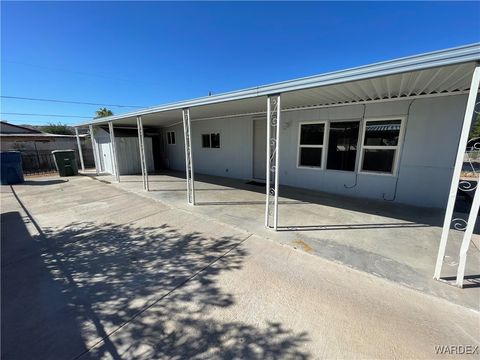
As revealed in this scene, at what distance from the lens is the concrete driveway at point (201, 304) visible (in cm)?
167

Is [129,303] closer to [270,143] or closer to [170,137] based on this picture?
[270,143]

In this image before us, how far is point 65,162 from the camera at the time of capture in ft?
32.1

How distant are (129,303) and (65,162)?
10.8 metres

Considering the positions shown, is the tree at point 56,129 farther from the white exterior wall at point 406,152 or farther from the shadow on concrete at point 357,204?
the shadow on concrete at point 357,204

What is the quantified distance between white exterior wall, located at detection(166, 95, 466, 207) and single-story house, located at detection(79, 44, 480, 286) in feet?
0.06

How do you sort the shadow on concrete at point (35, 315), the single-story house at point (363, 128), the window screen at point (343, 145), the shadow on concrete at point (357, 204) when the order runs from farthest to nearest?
the window screen at point (343, 145) < the shadow on concrete at point (357, 204) < the single-story house at point (363, 128) < the shadow on concrete at point (35, 315)

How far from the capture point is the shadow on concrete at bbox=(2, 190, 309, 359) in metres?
1.66

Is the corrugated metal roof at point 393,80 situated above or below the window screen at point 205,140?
above

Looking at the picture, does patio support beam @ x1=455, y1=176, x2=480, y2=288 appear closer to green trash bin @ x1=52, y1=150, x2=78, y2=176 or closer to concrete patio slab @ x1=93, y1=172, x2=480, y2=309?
concrete patio slab @ x1=93, y1=172, x2=480, y2=309

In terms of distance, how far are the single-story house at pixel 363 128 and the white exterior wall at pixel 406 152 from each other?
2cm

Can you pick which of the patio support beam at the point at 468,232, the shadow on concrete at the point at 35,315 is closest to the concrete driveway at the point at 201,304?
the shadow on concrete at the point at 35,315

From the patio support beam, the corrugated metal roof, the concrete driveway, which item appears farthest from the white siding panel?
the patio support beam

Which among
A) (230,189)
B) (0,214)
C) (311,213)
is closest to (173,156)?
(230,189)

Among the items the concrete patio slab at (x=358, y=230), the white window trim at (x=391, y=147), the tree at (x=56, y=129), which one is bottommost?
the concrete patio slab at (x=358, y=230)
